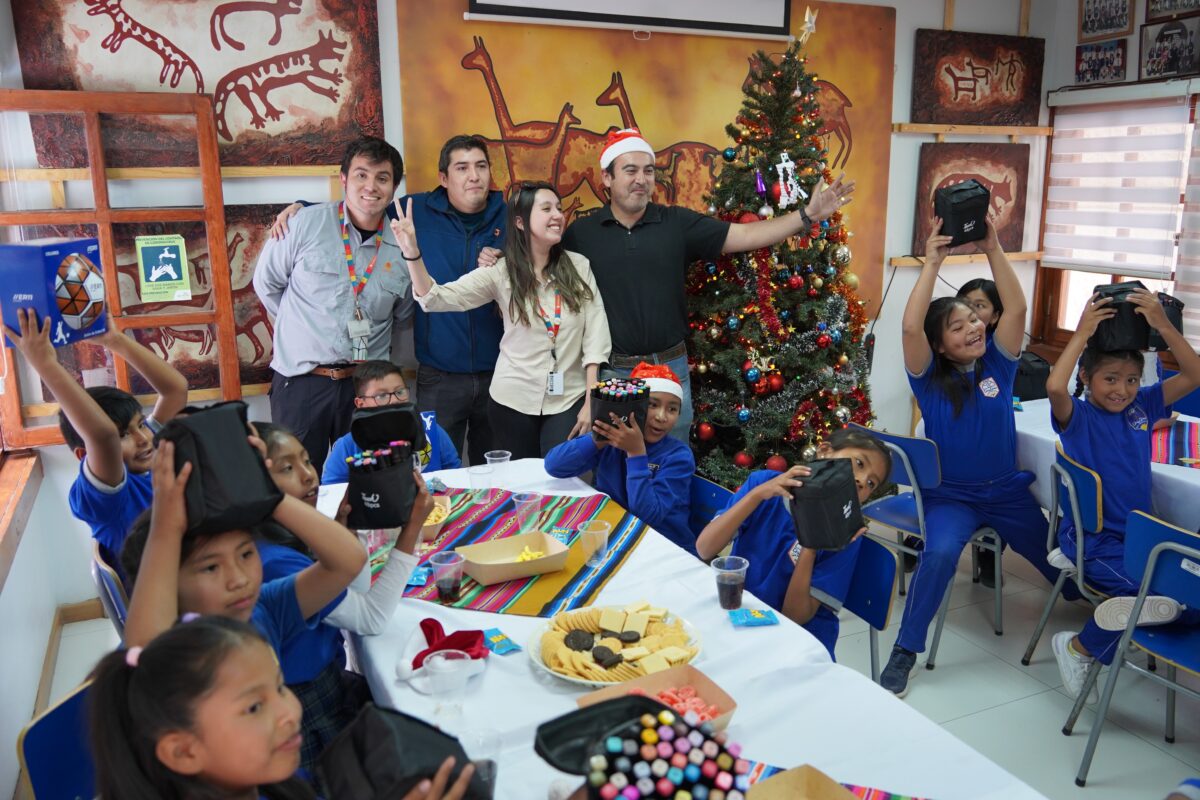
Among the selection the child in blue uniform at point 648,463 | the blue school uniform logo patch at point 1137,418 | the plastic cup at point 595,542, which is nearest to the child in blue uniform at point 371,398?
the child in blue uniform at point 648,463

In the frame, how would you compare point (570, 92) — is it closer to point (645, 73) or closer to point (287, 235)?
point (645, 73)

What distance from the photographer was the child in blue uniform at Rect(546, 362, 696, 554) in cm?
281

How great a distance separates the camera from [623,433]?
2766 millimetres

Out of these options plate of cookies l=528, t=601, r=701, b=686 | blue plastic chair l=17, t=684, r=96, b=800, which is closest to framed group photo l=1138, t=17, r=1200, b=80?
plate of cookies l=528, t=601, r=701, b=686

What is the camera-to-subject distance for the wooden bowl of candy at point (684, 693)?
1.59 meters

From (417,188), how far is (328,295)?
0.88m

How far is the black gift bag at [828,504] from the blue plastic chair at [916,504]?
138 cm

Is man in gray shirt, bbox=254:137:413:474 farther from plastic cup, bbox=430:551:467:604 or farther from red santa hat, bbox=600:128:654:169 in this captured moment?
plastic cup, bbox=430:551:467:604

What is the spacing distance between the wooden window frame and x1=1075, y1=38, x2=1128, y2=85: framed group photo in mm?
5376

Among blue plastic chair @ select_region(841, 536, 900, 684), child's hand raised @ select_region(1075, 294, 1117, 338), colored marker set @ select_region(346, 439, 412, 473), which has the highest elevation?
child's hand raised @ select_region(1075, 294, 1117, 338)

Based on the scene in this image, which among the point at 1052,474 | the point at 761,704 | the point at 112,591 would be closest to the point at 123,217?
the point at 112,591

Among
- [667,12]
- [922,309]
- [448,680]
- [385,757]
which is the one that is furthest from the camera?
[667,12]

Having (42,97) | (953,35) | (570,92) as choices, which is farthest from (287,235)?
(953,35)

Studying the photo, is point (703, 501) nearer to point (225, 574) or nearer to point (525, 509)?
point (525, 509)
